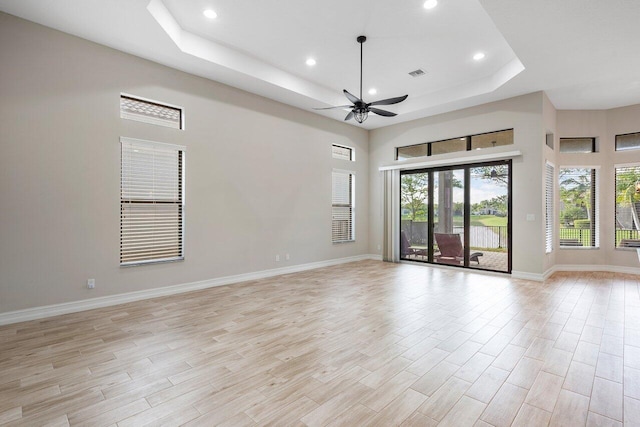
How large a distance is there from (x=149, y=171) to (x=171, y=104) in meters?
1.15

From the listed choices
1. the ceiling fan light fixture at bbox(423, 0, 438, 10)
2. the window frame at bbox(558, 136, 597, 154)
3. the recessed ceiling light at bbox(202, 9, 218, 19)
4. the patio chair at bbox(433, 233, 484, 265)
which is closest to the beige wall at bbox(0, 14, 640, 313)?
the window frame at bbox(558, 136, 597, 154)

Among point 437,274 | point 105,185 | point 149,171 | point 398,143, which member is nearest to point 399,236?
point 437,274

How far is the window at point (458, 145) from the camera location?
6336mm

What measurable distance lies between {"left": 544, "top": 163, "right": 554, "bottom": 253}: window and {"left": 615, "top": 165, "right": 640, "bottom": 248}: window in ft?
5.18

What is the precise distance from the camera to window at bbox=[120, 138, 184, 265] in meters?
4.42

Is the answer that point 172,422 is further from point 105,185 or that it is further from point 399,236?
point 399,236

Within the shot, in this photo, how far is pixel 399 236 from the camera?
7930 millimetres

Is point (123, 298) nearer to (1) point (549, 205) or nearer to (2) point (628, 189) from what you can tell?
(1) point (549, 205)

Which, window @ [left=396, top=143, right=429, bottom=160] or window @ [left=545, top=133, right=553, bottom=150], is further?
window @ [left=396, top=143, right=429, bottom=160]

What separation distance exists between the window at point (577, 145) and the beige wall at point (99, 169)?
663 cm

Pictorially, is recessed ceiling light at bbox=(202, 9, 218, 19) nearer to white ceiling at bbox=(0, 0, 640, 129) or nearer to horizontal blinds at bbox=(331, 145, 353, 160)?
white ceiling at bbox=(0, 0, 640, 129)

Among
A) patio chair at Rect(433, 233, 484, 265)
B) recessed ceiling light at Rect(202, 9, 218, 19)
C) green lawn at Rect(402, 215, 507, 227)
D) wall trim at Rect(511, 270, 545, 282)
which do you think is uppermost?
recessed ceiling light at Rect(202, 9, 218, 19)

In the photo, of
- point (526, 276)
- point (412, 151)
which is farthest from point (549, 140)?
point (526, 276)

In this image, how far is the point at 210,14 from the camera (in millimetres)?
4016
